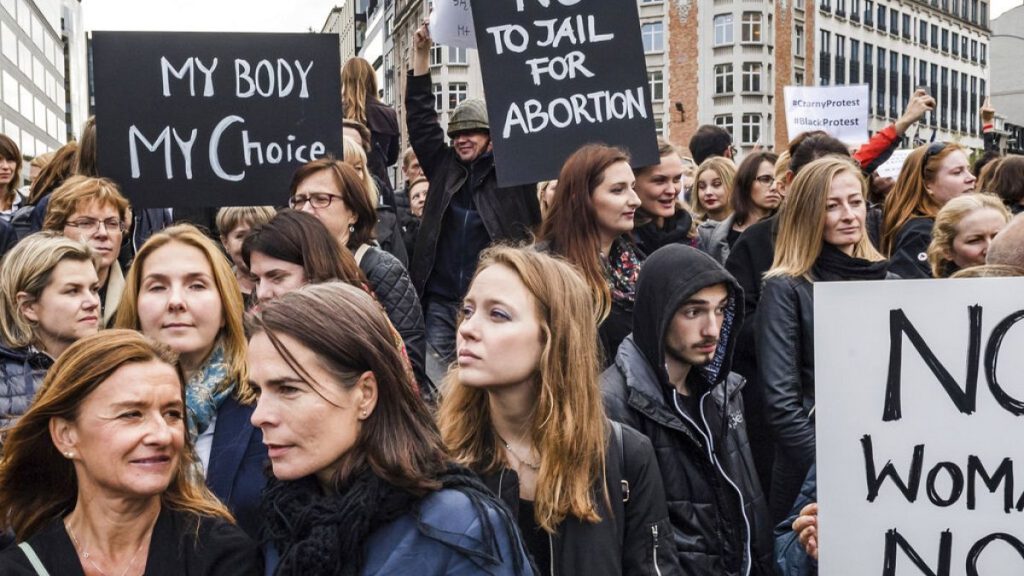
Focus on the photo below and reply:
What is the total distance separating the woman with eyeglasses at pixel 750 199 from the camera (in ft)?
21.1

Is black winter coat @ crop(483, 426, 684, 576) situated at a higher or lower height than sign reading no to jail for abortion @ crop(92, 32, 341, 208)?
lower

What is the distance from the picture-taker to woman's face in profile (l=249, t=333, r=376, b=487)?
96.4 inches

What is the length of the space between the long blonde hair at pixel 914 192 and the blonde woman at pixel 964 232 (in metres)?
1.05

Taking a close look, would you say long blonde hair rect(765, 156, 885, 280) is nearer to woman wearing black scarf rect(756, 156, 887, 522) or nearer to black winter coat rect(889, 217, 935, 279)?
woman wearing black scarf rect(756, 156, 887, 522)

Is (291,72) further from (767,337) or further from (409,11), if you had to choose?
(409,11)

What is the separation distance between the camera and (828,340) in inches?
112

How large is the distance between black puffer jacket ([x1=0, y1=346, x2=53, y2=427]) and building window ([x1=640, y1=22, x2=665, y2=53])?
62.4 meters

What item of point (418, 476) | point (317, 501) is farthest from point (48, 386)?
point (418, 476)

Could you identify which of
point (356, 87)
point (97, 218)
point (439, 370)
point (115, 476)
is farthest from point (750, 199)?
point (115, 476)

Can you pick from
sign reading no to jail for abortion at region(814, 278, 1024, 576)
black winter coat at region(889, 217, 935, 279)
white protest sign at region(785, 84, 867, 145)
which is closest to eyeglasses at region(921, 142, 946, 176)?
black winter coat at region(889, 217, 935, 279)

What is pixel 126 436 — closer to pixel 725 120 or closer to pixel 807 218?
pixel 807 218

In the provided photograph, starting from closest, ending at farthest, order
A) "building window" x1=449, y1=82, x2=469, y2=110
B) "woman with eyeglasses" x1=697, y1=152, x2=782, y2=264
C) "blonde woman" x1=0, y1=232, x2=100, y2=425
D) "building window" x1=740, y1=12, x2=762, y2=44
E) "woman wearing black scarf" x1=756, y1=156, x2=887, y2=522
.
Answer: "blonde woman" x1=0, y1=232, x2=100, y2=425, "woman wearing black scarf" x1=756, y1=156, x2=887, y2=522, "woman with eyeglasses" x1=697, y1=152, x2=782, y2=264, "building window" x1=449, y1=82, x2=469, y2=110, "building window" x1=740, y1=12, x2=762, y2=44

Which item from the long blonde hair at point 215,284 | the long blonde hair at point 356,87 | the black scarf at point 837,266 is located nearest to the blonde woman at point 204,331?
the long blonde hair at point 215,284

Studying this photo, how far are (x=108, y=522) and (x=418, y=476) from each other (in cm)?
74
